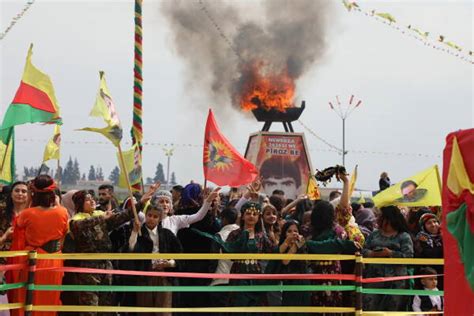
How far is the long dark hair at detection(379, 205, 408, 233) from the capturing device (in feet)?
29.3

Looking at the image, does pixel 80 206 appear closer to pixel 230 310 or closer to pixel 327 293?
pixel 230 310

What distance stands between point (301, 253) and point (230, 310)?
968 millimetres

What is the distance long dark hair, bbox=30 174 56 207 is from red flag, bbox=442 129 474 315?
4352mm

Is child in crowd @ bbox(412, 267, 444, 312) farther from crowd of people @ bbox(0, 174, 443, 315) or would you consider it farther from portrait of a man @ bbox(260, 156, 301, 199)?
portrait of a man @ bbox(260, 156, 301, 199)

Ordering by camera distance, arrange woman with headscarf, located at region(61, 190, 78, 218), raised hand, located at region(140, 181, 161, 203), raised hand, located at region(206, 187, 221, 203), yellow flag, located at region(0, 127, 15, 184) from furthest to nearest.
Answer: yellow flag, located at region(0, 127, 15, 184) → woman with headscarf, located at region(61, 190, 78, 218) → raised hand, located at region(206, 187, 221, 203) → raised hand, located at region(140, 181, 161, 203)

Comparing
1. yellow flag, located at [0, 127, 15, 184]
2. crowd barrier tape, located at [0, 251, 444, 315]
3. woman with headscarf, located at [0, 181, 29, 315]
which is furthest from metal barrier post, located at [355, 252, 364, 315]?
yellow flag, located at [0, 127, 15, 184]

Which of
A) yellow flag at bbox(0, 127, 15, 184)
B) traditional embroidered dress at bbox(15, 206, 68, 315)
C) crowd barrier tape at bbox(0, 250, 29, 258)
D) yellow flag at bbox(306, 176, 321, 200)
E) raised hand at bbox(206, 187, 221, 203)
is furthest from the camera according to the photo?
yellow flag at bbox(306, 176, 321, 200)

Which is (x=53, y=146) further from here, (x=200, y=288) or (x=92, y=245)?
(x=200, y=288)

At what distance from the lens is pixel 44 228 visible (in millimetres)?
8047

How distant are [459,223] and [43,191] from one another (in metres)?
4.58

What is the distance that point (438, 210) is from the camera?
1246 cm

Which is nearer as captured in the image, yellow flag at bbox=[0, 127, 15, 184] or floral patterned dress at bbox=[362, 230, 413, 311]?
floral patterned dress at bbox=[362, 230, 413, 311]

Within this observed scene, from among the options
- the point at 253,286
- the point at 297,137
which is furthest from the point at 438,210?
the point at 297,137

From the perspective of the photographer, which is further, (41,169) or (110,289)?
(41,169)
